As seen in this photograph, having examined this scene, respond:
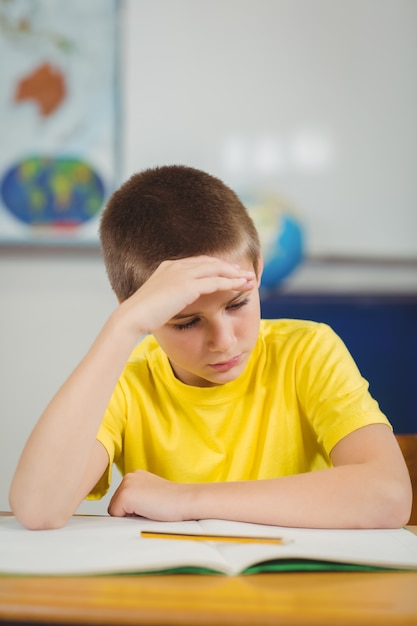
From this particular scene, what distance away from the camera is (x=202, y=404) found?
1.21 m

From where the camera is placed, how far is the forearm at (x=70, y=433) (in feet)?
2.99

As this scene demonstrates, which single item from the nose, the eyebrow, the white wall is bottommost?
the white wall

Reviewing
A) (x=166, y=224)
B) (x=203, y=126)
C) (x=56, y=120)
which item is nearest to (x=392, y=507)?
(x=166, y=224)

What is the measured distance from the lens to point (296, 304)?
272 centimetres

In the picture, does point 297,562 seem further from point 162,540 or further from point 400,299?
point 400,299

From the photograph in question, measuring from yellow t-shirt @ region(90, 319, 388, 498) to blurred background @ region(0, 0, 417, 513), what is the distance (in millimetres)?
1708

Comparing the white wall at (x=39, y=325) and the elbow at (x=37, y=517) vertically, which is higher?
the elbow at (x=37, y=517)

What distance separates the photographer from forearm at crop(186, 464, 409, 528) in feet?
2.83

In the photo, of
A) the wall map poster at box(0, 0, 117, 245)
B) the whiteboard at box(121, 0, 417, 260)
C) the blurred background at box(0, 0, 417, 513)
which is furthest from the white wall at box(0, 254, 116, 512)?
the whiteboard at box(121, 0, 417, 260)

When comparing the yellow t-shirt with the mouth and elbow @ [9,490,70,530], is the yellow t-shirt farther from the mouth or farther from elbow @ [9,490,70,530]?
elbow @ [9,490,70,530]

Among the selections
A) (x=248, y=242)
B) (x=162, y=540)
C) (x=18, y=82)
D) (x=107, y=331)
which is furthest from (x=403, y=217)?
(x=162, y=540)

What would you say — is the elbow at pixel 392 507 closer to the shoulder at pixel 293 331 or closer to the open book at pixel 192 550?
the open book at pixel 192 550

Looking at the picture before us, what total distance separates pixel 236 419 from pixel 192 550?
56 centimetres

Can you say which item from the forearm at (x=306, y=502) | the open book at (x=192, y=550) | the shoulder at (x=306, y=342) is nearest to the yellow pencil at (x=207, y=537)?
the open book at (x=192, y=550)
